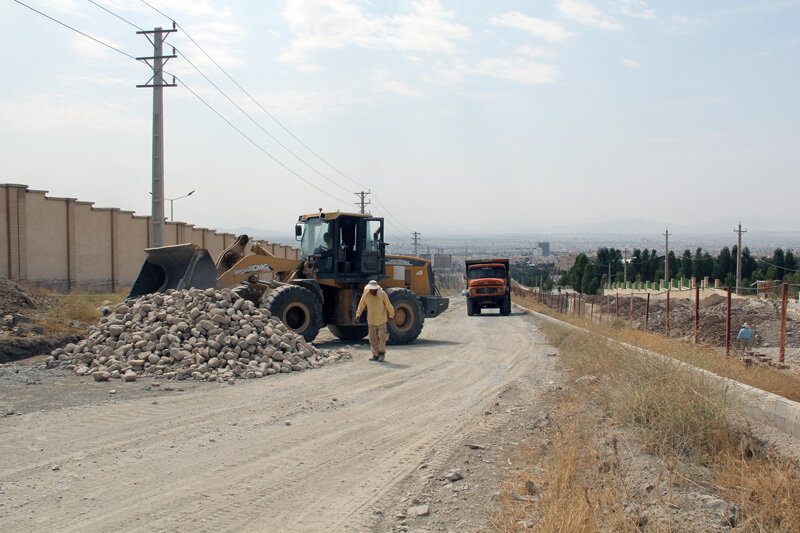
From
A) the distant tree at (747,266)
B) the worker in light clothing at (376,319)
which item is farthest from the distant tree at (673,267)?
the worker in light clothing at (376,319)

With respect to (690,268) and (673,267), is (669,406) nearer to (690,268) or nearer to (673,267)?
(690,268)

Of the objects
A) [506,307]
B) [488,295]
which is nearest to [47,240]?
[488,295]

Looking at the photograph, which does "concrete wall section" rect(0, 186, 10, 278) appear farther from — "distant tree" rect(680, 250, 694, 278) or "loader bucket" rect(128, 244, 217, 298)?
"distant tree" rect(680, 250, 694, 278)

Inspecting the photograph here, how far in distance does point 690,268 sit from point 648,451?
84234mm

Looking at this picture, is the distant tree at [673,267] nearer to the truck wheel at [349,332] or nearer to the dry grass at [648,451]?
the truck wheel at [349,332]

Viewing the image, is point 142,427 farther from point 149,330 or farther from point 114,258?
point 114,258

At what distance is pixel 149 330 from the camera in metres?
13.7

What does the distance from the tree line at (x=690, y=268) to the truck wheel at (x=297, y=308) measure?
5331cm

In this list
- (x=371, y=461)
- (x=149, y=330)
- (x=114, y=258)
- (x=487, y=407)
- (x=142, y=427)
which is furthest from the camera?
(x=114, y=258)

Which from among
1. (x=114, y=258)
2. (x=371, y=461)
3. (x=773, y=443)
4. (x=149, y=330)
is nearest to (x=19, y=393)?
(x=149, y=330)

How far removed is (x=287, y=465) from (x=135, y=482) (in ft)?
4.66

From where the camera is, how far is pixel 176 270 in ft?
55.7

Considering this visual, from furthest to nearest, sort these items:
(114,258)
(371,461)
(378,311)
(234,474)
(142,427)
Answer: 1. (114,258)
2. (378,311)
3. (142,427)
4. (371,461)
5. (234,474)

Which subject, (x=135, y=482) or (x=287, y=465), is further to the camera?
(x=287, y=465)
